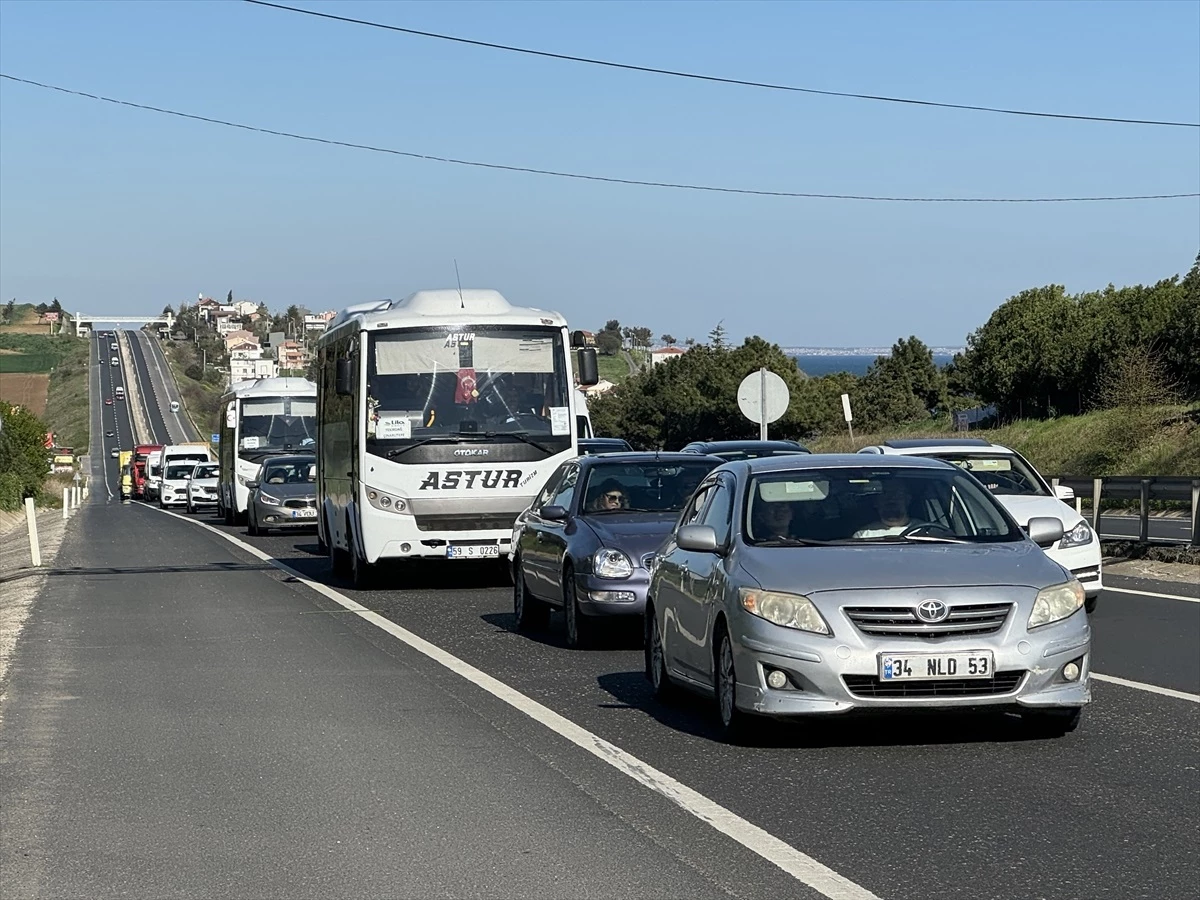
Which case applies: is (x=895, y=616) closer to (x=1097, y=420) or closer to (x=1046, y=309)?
(x=1097, y=420)

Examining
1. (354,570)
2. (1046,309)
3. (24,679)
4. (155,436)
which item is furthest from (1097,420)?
(155,436)

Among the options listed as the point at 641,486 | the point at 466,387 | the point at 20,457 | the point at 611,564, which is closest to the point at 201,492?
the point at 20,457

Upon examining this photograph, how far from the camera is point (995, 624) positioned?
9.20 metres

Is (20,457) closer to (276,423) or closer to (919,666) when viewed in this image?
(276,423)

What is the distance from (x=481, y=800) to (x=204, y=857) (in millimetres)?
1480

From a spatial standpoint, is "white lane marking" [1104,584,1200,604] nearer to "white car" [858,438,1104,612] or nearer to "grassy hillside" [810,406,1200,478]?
→ "white car" [858,438,1104,612]

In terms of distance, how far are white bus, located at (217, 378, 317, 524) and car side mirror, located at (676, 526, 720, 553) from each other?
3377cm

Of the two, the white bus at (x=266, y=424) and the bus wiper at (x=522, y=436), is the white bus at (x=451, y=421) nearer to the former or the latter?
the bus wiper at (x=522, y=436)

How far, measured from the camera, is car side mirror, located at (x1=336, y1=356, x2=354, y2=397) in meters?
21.9

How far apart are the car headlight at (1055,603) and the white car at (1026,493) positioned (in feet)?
21.7

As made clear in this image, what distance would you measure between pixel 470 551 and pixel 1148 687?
10.5m

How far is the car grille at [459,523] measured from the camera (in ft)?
69.8

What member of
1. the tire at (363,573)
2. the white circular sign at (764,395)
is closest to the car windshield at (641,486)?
the tire at (363,573)

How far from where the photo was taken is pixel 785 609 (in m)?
9.29
